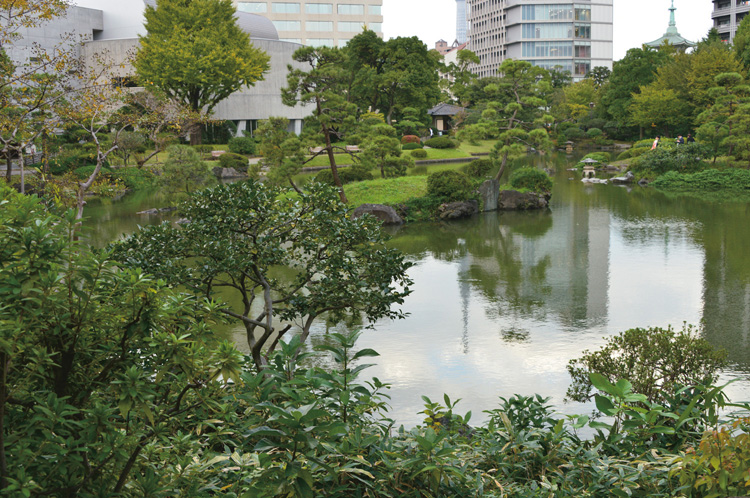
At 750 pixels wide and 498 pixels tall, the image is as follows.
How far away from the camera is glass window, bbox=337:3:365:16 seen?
249ft

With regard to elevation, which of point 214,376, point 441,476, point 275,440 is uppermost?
point 214,376

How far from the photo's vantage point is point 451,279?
1285 centimetres

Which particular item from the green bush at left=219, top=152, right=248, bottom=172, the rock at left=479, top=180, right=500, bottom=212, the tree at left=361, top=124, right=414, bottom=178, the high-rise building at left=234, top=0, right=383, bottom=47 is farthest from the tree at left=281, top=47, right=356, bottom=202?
the high-rise building at left=234, top=0, right=383, bottom=47

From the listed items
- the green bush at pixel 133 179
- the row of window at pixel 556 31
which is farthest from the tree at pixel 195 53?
the row of window at pixel 556 31

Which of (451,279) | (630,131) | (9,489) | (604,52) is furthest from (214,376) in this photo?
(604,52)

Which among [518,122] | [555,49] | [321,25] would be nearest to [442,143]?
[518,122]

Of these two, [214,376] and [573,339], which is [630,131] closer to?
[573,339]

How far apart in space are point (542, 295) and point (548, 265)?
250cm

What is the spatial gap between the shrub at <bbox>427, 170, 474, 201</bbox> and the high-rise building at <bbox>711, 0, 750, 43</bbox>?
6575cm

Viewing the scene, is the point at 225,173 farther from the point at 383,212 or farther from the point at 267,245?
the point at 267,245

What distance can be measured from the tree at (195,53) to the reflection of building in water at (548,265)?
22086 millimetres

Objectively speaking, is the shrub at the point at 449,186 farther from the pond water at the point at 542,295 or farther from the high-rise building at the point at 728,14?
the high-rise building at the point at 728,14

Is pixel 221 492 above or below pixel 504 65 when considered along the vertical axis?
below

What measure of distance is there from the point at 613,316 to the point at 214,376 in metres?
8.38
